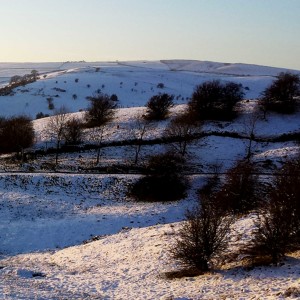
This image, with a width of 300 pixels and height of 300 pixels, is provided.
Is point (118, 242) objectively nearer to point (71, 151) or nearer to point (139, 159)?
point (139, 159)

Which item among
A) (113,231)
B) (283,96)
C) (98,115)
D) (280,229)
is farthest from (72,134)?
(280,229)

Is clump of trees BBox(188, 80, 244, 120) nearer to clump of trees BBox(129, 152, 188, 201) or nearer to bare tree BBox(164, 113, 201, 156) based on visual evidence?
bare tree BBox(164, 113, 201, 156)

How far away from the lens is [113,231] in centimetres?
2792

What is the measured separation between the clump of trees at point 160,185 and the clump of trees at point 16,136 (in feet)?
58.9

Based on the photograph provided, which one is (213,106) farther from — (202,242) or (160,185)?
(202,242)

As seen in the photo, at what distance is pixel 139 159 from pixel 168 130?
6499 mm

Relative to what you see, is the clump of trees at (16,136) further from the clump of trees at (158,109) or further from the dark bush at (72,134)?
the clump of trees at (158,109)

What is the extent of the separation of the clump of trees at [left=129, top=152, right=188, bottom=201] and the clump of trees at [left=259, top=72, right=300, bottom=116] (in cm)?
Answer: 2388

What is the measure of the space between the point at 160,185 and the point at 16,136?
2202cm

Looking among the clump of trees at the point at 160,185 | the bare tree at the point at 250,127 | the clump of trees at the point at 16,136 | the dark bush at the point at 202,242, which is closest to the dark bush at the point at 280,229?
the dark bush at the point at 202,242

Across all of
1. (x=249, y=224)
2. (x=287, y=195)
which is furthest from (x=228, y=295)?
(x=249, y=224)

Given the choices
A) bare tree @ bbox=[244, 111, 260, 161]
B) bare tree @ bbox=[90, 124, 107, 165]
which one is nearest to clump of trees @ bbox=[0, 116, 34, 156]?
bare tree @ bbox=[90, 124, 107, 165]

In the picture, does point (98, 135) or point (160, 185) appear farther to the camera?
point (98, 135)

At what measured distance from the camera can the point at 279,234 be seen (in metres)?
15.1
